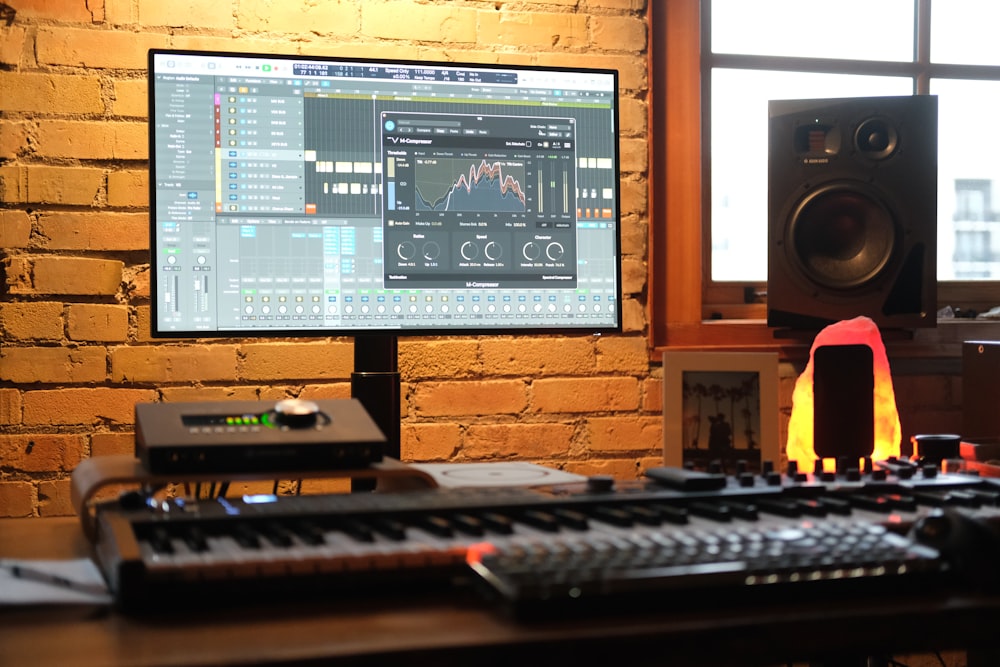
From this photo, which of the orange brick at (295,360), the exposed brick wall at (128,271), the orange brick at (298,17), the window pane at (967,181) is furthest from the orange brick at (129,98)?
the window pane at (967,181)

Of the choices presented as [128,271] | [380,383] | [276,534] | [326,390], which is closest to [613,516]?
[276,534]

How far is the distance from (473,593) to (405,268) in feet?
2.44

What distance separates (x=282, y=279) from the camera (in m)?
1.35

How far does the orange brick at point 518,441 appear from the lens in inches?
83.3

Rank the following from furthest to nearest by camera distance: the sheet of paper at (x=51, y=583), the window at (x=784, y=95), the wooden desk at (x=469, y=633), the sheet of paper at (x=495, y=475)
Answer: the window at (x=784, y=95) < the sheet of paper at (x=495, y=475) < the sheet of paper at (x=51, y=583) < the wooden desk at (x=469, y=633)

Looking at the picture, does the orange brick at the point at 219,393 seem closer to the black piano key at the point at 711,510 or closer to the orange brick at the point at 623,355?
the orange brick at the point at 623,355

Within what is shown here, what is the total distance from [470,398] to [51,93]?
0.94 meters

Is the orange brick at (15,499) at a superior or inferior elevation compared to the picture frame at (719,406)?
inferior

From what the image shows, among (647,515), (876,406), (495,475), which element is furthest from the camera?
(876,406)

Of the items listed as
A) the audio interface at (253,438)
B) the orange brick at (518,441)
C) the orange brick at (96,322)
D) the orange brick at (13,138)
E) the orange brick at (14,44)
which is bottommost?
the orange brick at (518,441)

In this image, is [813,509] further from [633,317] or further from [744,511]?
[633,317]

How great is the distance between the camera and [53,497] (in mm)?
1934

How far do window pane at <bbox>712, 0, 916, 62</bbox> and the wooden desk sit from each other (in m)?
1.95

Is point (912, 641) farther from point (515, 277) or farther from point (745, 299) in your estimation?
point (745, 299)
